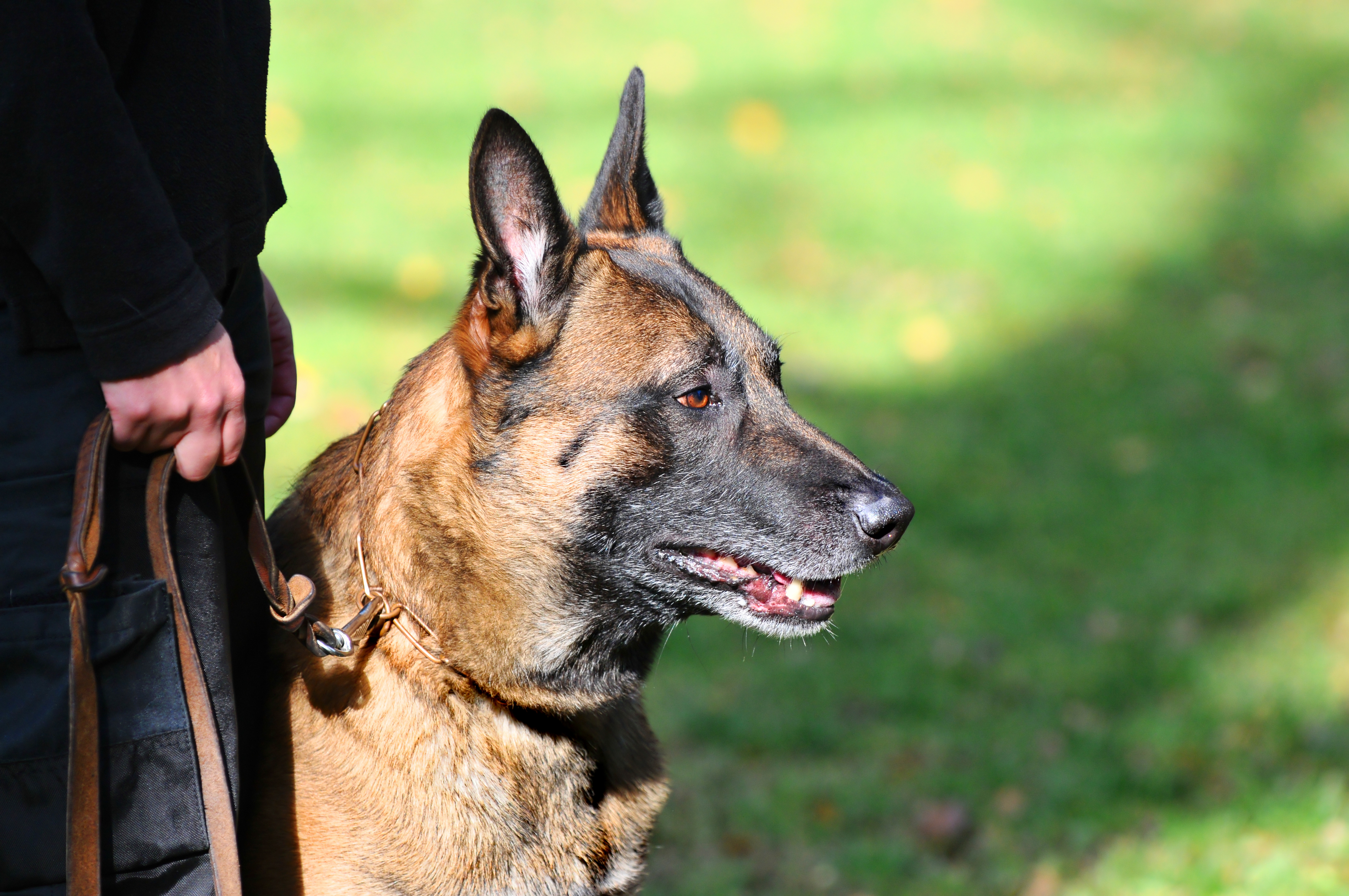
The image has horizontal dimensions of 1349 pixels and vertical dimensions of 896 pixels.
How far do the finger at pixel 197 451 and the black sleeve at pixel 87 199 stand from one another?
17cm

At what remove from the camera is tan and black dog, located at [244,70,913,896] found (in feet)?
8.05

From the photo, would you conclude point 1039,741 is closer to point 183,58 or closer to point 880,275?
point 183,58

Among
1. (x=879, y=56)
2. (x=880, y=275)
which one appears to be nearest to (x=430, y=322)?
(x=880, y=275)

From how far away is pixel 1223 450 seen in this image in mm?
6773

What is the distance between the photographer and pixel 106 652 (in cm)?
195

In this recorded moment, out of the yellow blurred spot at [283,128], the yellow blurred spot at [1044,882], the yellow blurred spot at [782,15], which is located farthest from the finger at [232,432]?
the yellow blurred spot at [782,15]

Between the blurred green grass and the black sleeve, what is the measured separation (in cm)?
260

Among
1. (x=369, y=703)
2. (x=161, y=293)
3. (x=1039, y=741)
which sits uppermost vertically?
(x=161, y=293)

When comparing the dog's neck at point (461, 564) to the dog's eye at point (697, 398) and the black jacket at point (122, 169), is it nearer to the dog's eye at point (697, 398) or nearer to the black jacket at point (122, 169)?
the dog's eye at point (697, 398)

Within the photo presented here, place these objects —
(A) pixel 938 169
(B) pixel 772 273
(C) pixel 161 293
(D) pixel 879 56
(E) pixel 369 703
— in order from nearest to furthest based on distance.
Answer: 1. (C) pixel 161 293
2. (E) pixel 369 703
3. (B) pixel 772 273
4. (A) pixel 938 169
5. (D) pixel 879 56

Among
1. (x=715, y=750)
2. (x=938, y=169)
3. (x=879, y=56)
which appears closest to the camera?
(x=715, y=750)

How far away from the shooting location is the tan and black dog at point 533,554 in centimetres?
246

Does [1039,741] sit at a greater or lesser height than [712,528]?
lesser

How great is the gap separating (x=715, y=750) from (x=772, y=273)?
518 cm
